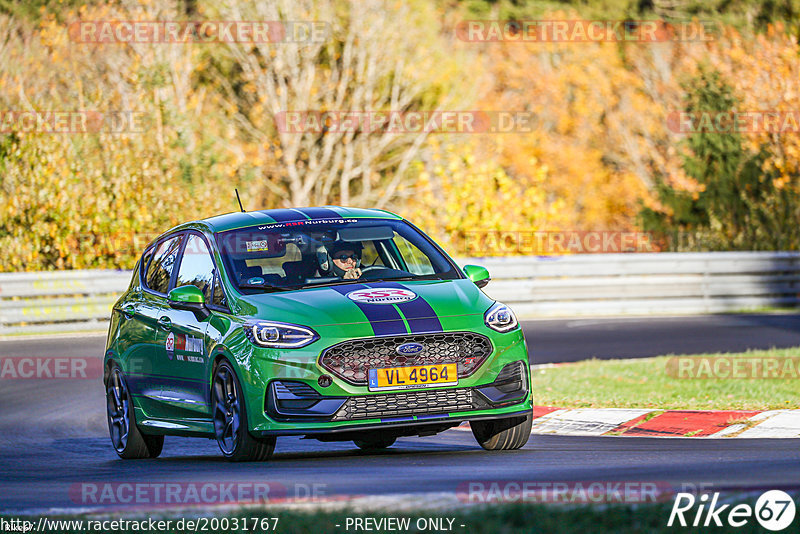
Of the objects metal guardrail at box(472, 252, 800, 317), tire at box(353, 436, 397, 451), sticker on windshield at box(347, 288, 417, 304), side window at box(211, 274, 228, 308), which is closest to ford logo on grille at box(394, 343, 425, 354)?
sticker on windshield at box(347, 288, 417, 304)

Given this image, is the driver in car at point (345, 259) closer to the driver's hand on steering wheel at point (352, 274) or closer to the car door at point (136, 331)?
the driver's hand on steering wheel at point (352, 274)

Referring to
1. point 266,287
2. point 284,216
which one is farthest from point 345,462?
point 284,216

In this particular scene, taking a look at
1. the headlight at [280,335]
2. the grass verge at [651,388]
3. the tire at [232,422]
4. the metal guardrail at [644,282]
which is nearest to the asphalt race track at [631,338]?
the metal guardrail at [644,282]

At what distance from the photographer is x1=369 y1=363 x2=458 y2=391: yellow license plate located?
883 centimetres

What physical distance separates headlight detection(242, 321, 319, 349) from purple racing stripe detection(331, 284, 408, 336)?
37cm

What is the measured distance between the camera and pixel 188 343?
991 cm

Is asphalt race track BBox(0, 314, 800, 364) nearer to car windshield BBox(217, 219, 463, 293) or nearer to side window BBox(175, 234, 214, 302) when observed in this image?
car windshield BBox(217, 219, 463, 293)

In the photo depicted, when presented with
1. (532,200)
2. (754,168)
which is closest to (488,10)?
(754,168)

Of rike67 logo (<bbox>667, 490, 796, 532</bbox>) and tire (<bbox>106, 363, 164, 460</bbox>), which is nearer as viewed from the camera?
rike67 logo (<bbox>667, 490, 796, 532</bbox>)

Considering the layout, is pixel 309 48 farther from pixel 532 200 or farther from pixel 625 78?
pixel 625 78

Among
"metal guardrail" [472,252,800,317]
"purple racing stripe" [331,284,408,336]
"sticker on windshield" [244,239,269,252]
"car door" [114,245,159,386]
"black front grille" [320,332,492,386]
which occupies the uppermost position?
"sticker on windshield" [244,239,269,252]

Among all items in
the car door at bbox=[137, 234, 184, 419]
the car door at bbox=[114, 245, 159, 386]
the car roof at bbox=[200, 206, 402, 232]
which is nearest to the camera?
the car roof at bbox=[200, 206, 402, 232]

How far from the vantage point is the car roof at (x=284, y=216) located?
10.3 metres

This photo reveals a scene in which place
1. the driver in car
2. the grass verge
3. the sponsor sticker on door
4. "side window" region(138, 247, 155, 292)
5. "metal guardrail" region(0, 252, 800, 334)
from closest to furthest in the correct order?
the driver in car, the sponsor sticker on door, "side window" region(138, 247, 155, 292), the grass verge, "metal guardrail" region(0, 252, 800, 334)
